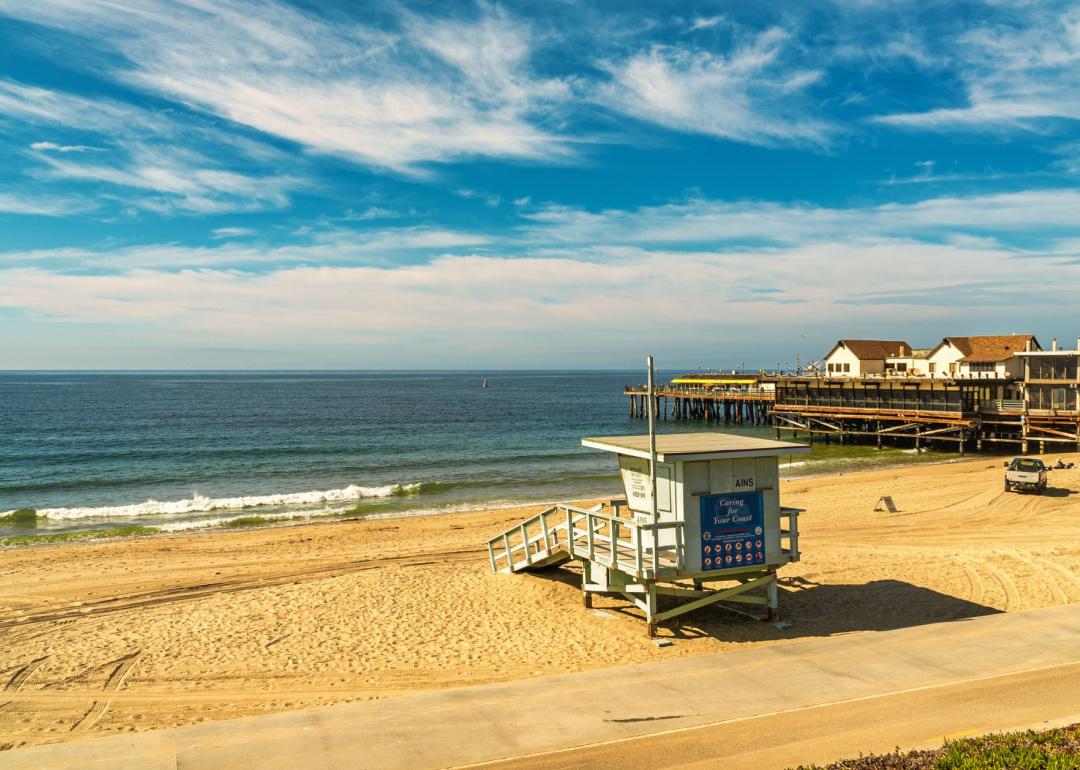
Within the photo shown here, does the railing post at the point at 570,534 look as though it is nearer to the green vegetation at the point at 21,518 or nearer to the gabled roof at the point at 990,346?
the green vegetation at the point at 21,518

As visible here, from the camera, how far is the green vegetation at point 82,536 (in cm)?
2544

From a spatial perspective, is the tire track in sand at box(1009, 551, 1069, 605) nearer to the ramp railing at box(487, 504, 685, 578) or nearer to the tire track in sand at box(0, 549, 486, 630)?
the ramp railing at box(487, 504, 685, 578)

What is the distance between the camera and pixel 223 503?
3164 cm

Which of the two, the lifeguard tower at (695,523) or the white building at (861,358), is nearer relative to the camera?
the lifeguard tower at (695,523)

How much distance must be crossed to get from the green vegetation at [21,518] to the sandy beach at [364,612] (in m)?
5.32

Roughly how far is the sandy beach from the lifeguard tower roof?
10.3ft

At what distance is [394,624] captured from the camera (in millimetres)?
13820

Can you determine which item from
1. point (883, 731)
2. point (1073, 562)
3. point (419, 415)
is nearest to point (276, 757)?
point (883, 731)

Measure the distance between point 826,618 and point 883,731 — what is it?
6.17m

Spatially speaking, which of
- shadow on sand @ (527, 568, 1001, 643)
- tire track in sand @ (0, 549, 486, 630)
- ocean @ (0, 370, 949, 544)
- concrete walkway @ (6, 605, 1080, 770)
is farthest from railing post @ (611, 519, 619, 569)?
ocean @ (0, 370, 949, 544)

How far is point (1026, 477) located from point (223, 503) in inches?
1241

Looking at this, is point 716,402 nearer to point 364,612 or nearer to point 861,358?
point 861,358

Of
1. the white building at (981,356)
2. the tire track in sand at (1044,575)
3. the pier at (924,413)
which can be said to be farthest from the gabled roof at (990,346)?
the tire track in sand at (1044,575)

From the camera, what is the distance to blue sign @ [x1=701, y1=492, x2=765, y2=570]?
12.4 meters
